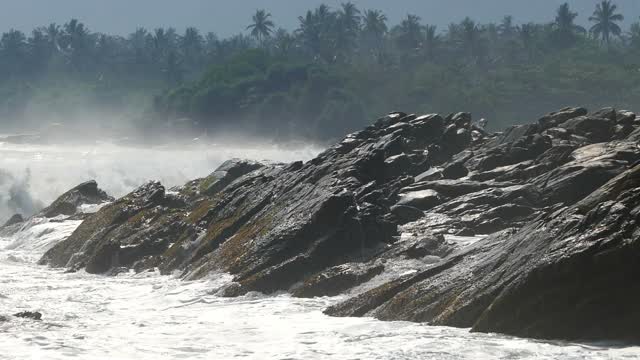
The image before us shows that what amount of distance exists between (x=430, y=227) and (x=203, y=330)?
13.1 m

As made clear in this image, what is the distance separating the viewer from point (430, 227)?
38375 millimetres

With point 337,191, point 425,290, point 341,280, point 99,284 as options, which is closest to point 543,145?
point 337,191

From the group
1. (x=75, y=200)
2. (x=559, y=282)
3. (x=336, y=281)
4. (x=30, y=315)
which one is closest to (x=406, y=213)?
(x=336, y=281)

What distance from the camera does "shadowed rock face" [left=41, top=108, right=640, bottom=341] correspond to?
23.7m

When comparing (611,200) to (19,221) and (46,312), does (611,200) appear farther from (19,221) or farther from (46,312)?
(19,221)

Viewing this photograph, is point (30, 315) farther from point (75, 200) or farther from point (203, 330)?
point (75, 200)

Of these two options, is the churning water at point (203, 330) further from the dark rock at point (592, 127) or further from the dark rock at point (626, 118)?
the dark rock at point (626, 118)

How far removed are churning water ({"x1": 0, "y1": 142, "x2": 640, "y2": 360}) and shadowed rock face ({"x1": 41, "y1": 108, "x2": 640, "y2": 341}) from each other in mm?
1136

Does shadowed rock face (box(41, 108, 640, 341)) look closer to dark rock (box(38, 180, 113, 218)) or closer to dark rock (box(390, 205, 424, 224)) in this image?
dark rock (box(390, 205, 424, 224))

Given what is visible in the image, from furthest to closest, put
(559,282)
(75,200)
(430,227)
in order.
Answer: (75,200) < (430,227) < (559,282)

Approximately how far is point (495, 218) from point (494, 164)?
24.3ft

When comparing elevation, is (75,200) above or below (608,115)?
below

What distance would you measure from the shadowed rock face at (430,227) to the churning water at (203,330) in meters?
1.14

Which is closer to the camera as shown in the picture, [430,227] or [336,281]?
[336,281]
